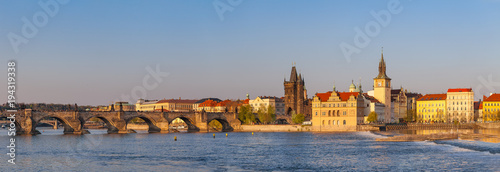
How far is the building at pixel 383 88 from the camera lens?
15488cm

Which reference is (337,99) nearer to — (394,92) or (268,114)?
(268,114)

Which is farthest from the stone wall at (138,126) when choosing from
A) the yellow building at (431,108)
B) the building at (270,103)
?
the yellow building at (431,108)

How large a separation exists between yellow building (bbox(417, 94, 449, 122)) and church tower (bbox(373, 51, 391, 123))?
48.4 ft

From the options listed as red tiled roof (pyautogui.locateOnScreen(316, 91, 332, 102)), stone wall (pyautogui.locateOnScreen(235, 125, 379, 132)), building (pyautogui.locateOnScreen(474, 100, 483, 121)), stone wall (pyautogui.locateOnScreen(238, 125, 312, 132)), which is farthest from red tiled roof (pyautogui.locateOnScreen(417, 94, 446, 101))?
stone wall (pyautogui.locateOnScreen(238, 125, 312, 132))

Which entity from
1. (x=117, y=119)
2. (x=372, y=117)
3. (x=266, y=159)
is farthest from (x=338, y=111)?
(x=266, y=159)

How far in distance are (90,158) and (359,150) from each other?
89.6 ft

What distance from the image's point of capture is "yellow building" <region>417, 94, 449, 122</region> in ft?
545

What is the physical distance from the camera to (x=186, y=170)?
Answer: 47.7 metres

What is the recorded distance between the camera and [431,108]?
170m

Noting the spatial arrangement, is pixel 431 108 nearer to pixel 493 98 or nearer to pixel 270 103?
pixel 493 98

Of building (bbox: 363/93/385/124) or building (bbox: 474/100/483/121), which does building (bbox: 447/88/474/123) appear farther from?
building (bbox: 363/93/385/124)

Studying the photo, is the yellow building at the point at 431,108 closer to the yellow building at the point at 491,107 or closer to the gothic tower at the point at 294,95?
the yellow building at the point at 491,107

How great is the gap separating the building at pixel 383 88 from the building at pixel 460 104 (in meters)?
19.1

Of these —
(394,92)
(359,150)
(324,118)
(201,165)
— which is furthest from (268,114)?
(201,165)
